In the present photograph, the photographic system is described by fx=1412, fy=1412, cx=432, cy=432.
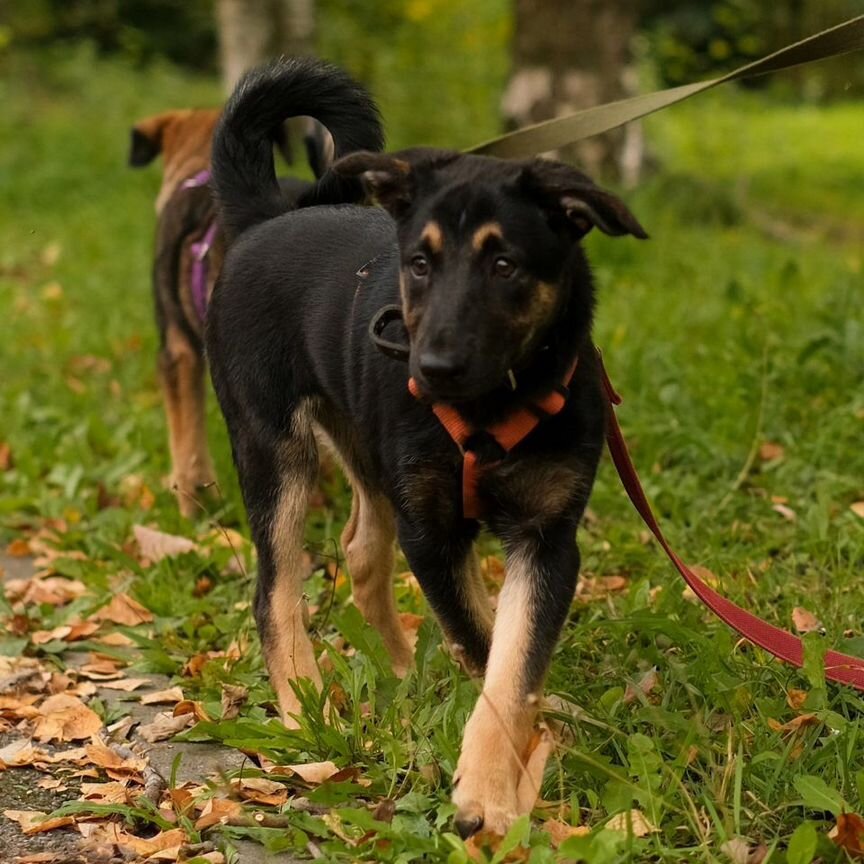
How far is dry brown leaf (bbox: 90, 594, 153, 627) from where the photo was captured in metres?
4.64

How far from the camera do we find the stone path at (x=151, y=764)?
10.3 ft

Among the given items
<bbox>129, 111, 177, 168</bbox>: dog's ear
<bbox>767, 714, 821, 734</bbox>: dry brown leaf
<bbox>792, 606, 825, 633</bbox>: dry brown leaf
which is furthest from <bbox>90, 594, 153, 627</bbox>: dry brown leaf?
<bbox>129, 111, 177, 168</bbox>: dog's ear

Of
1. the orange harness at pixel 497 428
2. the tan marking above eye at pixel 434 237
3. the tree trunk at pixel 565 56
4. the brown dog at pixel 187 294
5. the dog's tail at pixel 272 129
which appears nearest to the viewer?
the tan marking above eye at pixel 434 237

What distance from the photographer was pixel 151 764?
3.62 metres

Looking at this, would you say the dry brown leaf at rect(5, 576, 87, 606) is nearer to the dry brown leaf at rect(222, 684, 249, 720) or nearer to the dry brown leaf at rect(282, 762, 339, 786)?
the dry brown leaf at rect(222, 684, 249, 720)

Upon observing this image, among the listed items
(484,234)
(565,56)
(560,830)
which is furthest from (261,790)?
(565,56)

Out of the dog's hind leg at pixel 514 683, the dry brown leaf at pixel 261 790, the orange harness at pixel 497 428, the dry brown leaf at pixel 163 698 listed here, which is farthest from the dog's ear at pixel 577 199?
the dry brown leaf at pixel 163 698

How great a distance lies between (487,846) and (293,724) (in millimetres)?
930

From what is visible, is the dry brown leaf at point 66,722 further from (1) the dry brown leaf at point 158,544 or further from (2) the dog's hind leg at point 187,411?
(2) the dog's hind leg at point 187,411

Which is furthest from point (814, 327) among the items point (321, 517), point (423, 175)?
point (423, 175)

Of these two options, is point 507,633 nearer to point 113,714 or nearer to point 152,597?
point 113,714

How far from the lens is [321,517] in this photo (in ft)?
17.9

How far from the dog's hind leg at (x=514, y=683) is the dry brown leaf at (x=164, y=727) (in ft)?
3.20

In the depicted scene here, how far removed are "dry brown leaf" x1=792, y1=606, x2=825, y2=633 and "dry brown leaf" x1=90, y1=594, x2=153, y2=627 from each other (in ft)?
6.72
